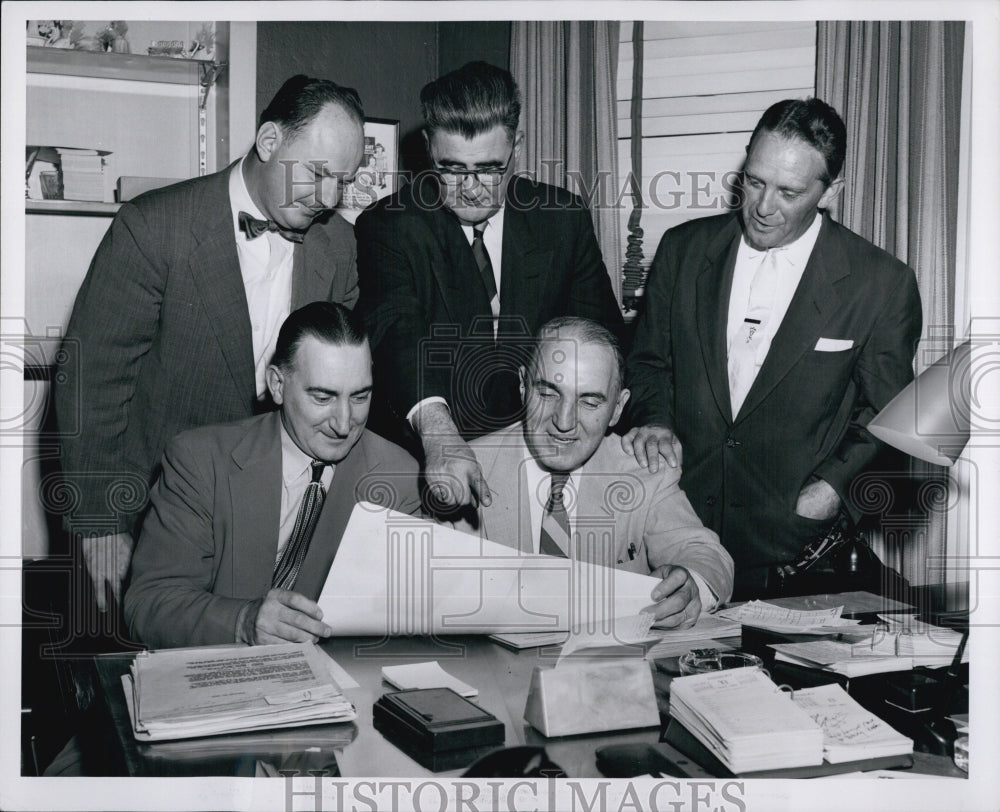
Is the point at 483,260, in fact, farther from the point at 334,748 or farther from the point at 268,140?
the point at 334,748

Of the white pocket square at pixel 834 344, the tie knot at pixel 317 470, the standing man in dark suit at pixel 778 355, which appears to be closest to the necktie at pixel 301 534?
the tie knot at pixel 317 470

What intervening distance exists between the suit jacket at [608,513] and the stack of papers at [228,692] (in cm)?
66

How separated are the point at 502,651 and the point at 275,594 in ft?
1.49

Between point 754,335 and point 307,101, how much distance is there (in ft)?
4.14

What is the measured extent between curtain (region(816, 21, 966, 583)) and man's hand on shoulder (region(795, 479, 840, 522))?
0.08 meters

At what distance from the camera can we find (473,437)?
Result: 229 centimetres

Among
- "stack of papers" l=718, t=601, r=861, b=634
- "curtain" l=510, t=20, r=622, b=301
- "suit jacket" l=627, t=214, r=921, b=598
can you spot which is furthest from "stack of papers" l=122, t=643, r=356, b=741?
"curtain" l=510, t=20, r=622, b=301

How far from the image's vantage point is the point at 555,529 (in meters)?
2.18

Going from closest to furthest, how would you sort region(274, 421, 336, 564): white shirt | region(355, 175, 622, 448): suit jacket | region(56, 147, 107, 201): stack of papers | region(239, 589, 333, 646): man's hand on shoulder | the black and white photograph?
region(239, 589, 333, 646): man's hand on shoulder < the black and white photograph < region(274, 421, 336, 564): white shirt < region(355, 175, 622, 448): suit jacket < region(56, 147, 107, 201): stack of papers

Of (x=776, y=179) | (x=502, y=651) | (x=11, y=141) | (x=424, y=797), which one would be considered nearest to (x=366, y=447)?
(x=502, y=651)

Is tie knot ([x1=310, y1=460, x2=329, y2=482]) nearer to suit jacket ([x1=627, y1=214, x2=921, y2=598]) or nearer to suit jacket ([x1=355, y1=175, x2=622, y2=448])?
suit jacket ([x1=355, y1=175, x2=622, y2=448])

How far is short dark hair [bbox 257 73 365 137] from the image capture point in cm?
228

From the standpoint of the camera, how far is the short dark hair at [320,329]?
2121 mm

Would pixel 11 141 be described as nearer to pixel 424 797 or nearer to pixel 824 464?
pixel 424 797
